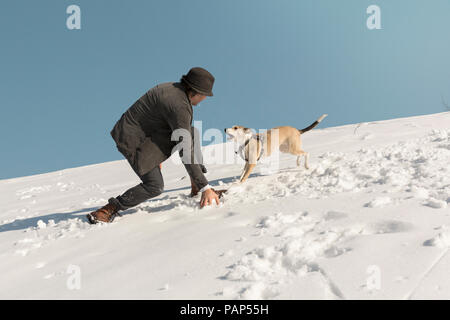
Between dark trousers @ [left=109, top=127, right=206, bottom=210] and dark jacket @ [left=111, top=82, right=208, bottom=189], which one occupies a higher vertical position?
dark jacket @ [left=111, top=82, right=208, bottom=189]

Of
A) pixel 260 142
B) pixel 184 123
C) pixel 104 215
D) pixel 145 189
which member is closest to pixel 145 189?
pixel 145 189

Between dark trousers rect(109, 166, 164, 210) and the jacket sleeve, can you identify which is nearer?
the jacket sleeve

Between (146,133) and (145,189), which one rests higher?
(146,133)

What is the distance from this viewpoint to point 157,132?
391 centimetres

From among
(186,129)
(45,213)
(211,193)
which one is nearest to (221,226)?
(211,193)

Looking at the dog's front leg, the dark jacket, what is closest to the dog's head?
the dog's front leg

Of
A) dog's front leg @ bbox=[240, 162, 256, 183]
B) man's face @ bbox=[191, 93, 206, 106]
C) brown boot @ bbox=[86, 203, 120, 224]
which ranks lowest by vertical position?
brown boot @ bbox=[86, 203, 120, 224]

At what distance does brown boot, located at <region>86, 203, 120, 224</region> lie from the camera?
4.04 m

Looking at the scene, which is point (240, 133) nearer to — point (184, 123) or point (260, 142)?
point (260, 142)

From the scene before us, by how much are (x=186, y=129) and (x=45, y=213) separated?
354cm

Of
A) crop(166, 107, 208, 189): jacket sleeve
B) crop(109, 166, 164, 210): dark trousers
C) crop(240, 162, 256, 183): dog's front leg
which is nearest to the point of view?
crop(166, 107, 208, 189): jacket sleeve

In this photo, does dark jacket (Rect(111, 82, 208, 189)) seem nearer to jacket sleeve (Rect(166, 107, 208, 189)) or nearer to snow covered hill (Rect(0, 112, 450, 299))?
jacket sleeve (Rect(166, 107, 208, 189))

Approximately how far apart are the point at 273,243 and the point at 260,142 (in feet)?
9.70
